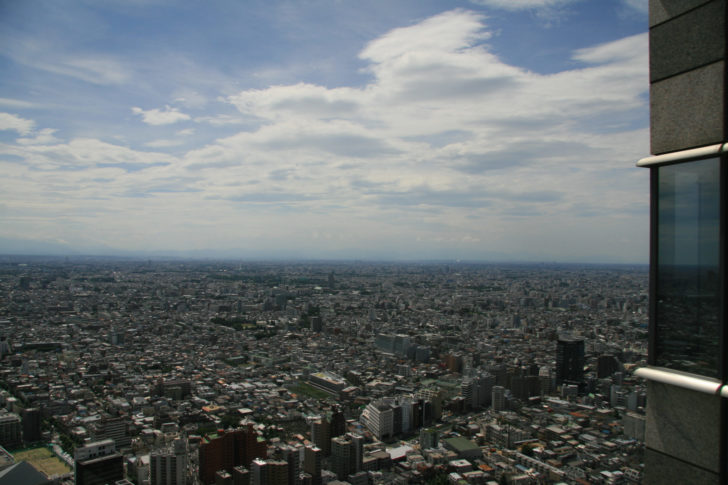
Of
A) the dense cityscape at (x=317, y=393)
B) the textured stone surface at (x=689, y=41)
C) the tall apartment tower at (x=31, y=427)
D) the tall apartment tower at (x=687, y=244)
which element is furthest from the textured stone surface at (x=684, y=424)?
the tall apartment tower at (x=31, y=427)

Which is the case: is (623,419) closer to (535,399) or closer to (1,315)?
(535,399)

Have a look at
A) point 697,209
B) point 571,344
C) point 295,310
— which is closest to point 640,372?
point 697,209

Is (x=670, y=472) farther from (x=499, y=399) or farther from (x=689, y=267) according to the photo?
(x=499, y=399)

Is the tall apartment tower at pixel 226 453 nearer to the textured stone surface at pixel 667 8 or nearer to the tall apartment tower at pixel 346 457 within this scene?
the tall apartment tower at pixel 346 457

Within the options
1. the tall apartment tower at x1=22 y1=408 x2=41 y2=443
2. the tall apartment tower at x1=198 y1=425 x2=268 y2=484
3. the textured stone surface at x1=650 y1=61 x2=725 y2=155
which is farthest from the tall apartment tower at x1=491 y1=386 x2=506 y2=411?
the textured stone surface at x1=650 y1=61 x2=725 y2=155

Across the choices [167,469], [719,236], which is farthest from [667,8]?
[167,469]
